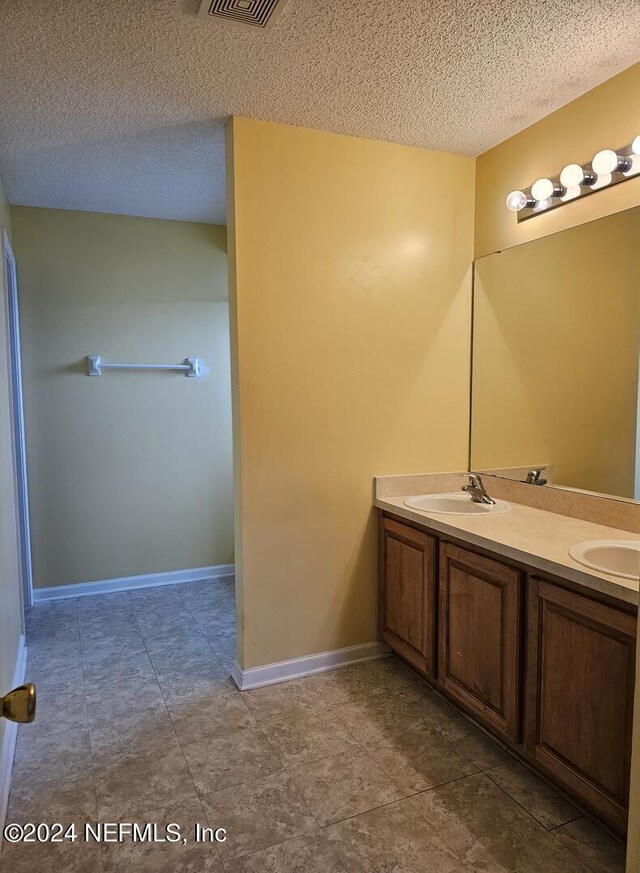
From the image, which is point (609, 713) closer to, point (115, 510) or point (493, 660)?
point (493, 660)

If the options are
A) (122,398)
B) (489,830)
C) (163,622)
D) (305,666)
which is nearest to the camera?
(489,830)

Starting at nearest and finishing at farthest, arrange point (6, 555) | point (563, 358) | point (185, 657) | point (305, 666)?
point (6, 555)
point (563, 358)
point (305, 666)
point (185, 657)

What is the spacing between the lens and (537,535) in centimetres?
194

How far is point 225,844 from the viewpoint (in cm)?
→ 158

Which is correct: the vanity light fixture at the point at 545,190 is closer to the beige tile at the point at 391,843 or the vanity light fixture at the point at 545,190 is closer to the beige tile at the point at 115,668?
the beige tile at the point at 391,843

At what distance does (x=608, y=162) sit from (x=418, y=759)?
2255 mm

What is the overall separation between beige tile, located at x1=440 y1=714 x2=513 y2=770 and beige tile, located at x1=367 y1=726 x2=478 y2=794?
3 centimetres

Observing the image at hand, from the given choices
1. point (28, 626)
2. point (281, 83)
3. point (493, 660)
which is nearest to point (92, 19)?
point (281, 83)

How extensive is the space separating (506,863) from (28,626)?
8.92 feet

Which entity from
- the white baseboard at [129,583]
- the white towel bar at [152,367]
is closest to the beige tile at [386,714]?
the white baseboard at [129,583]

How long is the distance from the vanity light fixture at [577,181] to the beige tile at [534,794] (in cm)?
213

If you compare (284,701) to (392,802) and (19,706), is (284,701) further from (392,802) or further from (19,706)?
(19,706)

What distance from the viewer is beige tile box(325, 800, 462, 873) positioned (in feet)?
4.93

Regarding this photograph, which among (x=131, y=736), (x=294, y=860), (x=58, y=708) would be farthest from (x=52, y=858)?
(x=58, y=708)
